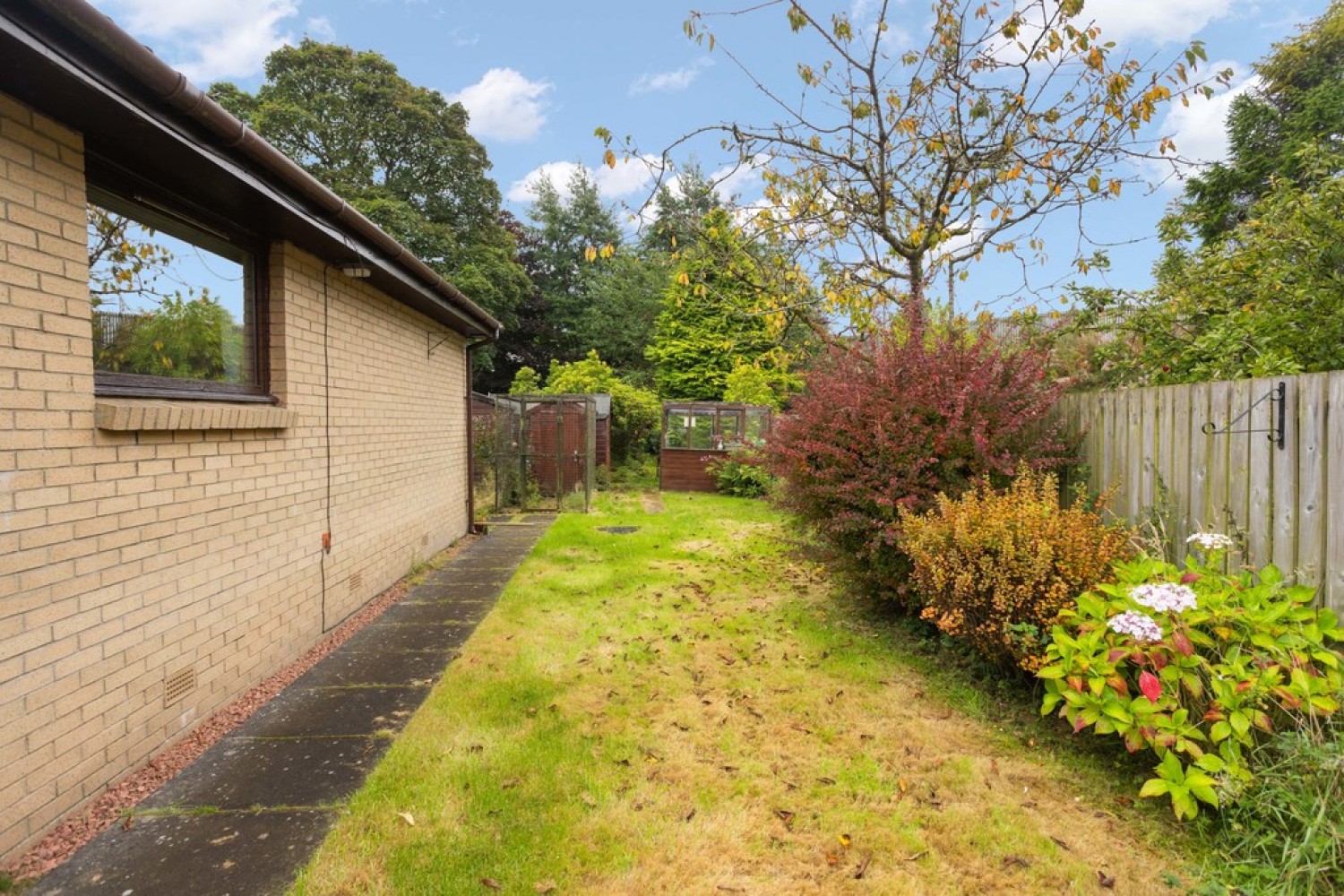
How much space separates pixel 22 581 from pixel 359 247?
302 cm

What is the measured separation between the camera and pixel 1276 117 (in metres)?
15.9

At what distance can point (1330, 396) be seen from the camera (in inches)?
102

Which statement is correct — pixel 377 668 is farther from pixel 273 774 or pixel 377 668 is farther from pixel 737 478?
pixel 737 478

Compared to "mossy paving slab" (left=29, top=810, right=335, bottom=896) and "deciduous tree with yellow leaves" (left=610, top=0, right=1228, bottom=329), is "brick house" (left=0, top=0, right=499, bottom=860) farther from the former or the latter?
"deciduous tree with yellow leaves" (left=610, top=0, right=1228, bottom=329)

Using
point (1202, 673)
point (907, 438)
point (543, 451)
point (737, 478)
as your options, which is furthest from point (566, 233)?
point (1202, 673)

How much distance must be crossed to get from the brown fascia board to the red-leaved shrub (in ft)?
11.5

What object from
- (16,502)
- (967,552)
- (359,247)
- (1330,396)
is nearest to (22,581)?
(16,502)

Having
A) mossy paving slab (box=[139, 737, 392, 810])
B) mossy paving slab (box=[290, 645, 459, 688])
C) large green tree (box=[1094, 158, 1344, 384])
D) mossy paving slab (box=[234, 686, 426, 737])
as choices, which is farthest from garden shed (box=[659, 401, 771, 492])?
mossy paving slab (box=[139, 737, 392, 810])

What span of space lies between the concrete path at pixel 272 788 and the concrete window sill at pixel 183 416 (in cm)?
154

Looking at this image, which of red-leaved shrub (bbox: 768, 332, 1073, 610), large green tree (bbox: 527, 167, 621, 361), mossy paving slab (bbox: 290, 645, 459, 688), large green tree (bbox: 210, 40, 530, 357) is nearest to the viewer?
mossy paving slab (bbox: 290, 645, 459, 688)

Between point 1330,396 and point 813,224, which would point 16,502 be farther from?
point 813,224

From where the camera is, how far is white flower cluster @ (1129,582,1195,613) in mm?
2467

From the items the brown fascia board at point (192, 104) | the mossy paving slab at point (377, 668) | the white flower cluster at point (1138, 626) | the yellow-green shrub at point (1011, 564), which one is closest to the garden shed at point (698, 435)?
the brown fascia board at point (192, 104)

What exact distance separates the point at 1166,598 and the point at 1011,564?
800 mm
